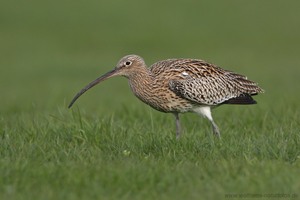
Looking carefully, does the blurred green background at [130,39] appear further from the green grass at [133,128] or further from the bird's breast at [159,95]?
the bird's breast at [159,95]

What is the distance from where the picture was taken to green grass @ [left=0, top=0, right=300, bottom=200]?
647 centimetres

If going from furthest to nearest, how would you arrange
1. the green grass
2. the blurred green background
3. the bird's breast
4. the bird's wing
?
1. the blurred green background
2. the bird's wing
3. the bird's breast
4. the green grass

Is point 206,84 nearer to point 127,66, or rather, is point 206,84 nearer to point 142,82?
point 142,82

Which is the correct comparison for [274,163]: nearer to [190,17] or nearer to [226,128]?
[226,128]

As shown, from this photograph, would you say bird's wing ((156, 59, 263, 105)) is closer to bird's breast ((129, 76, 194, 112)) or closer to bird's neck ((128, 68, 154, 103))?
bird's breast ((129, 76, 194, 112))

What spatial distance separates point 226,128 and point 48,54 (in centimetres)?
1660

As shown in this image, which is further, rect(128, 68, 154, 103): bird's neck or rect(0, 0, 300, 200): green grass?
rect(128, 68, 154, 103): bird's neck

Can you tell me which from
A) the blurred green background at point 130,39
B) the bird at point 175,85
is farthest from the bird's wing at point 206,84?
the blurred green background at point 130,39

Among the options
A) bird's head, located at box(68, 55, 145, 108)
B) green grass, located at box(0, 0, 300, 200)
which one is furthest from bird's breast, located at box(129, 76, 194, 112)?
green grass, located at box(0, 0, 300, 200)

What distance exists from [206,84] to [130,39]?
1852cm

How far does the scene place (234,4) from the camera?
32344mm

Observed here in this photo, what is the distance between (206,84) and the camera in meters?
10.0

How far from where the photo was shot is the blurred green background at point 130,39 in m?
20.2

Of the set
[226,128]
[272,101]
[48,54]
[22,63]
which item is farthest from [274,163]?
[48,54]
